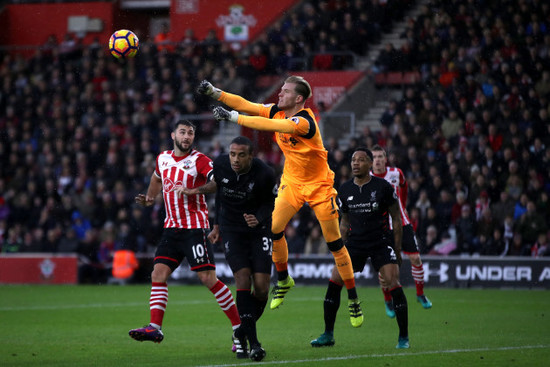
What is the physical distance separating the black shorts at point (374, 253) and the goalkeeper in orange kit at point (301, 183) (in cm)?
21

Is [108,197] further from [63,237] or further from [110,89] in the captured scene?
[110,89]

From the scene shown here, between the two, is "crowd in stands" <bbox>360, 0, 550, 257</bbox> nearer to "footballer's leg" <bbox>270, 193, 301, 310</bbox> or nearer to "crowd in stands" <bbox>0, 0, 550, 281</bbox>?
"crowd in stands" <bbox>0, 0, 550, 281</bbox>

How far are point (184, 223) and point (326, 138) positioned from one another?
15.0 meters

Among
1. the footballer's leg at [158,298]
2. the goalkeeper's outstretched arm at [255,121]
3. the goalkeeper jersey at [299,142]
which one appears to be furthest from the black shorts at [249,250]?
the goalkeeper's outstretched arm at [255,121]

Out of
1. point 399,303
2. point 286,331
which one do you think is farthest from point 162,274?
point 286,331

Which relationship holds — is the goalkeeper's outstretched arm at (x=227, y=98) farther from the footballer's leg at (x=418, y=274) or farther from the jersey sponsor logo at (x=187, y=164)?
the footballer's leg at (x=418, y=274)

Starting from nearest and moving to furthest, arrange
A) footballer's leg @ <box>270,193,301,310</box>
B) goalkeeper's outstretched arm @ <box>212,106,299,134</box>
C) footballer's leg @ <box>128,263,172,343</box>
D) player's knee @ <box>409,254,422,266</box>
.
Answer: goalkeeper's outstretched arm @ <box>212,106,299,134</box> → footballer's leg @ <box>128,263,172,343</box> → footballer's leg @ <box>270,193,301,310</box> → player's knee @ <box>409,254,422,266</box>

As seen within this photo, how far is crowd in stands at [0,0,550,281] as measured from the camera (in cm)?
2080

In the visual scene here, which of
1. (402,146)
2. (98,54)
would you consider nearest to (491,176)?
(402,146)

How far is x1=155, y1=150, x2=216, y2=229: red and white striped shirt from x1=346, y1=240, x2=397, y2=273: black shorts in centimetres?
175

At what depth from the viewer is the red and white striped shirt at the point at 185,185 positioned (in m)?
10.1

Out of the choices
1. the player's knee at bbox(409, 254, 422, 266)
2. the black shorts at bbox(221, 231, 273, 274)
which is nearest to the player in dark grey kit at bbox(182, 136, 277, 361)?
the black shorts at bbox(221, 231, 273, 274)

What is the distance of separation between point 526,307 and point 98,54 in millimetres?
18517

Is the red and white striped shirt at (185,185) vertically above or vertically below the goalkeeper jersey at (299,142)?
below
